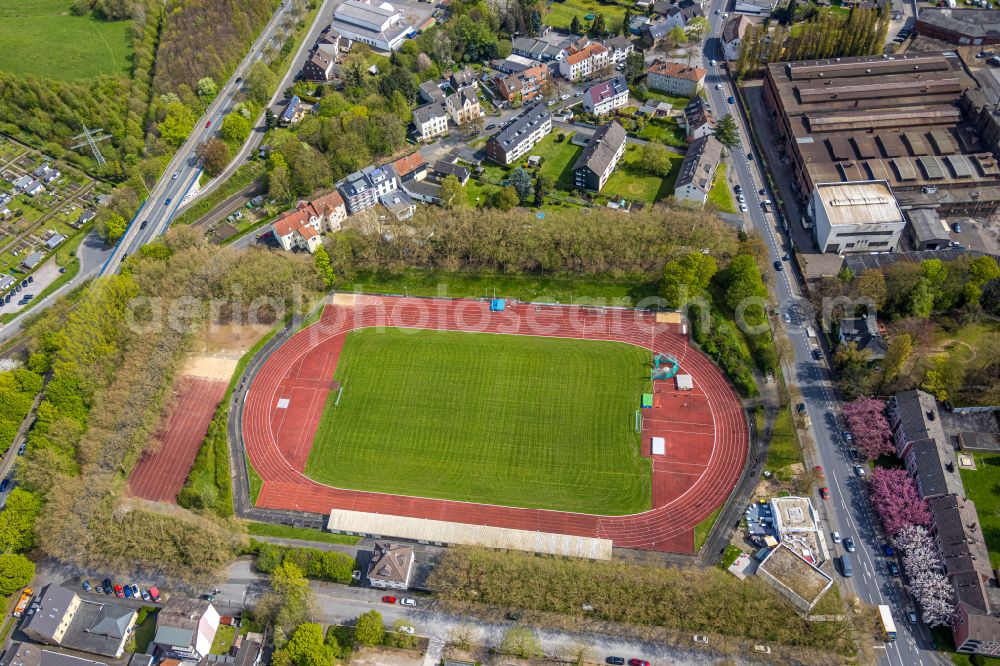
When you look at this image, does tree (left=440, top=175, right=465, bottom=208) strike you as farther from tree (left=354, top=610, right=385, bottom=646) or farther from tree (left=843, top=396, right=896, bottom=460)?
tree (left=354, top=610, right=385, bottom=646)

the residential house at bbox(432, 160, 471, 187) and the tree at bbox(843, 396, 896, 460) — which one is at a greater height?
the residential house at bbox(432, 160, 471, 187)

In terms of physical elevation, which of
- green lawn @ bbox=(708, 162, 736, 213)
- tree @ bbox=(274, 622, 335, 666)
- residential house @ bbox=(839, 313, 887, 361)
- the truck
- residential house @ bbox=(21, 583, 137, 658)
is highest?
green lawn @ bbox=(708, 162, 736, 213)

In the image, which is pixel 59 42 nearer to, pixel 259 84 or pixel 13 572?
pixel 259 84

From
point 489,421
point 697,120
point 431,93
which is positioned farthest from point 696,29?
point 489,421

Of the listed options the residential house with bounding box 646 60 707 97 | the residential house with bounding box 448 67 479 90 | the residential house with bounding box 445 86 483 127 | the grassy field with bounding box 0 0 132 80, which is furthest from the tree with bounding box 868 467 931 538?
the grassy field with bounding box 0 0 132 80

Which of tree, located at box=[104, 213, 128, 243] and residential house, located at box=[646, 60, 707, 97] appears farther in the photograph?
residential house, located at box=[646, 60, 707, 97]

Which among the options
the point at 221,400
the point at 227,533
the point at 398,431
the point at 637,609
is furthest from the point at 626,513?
the point at 221,400
